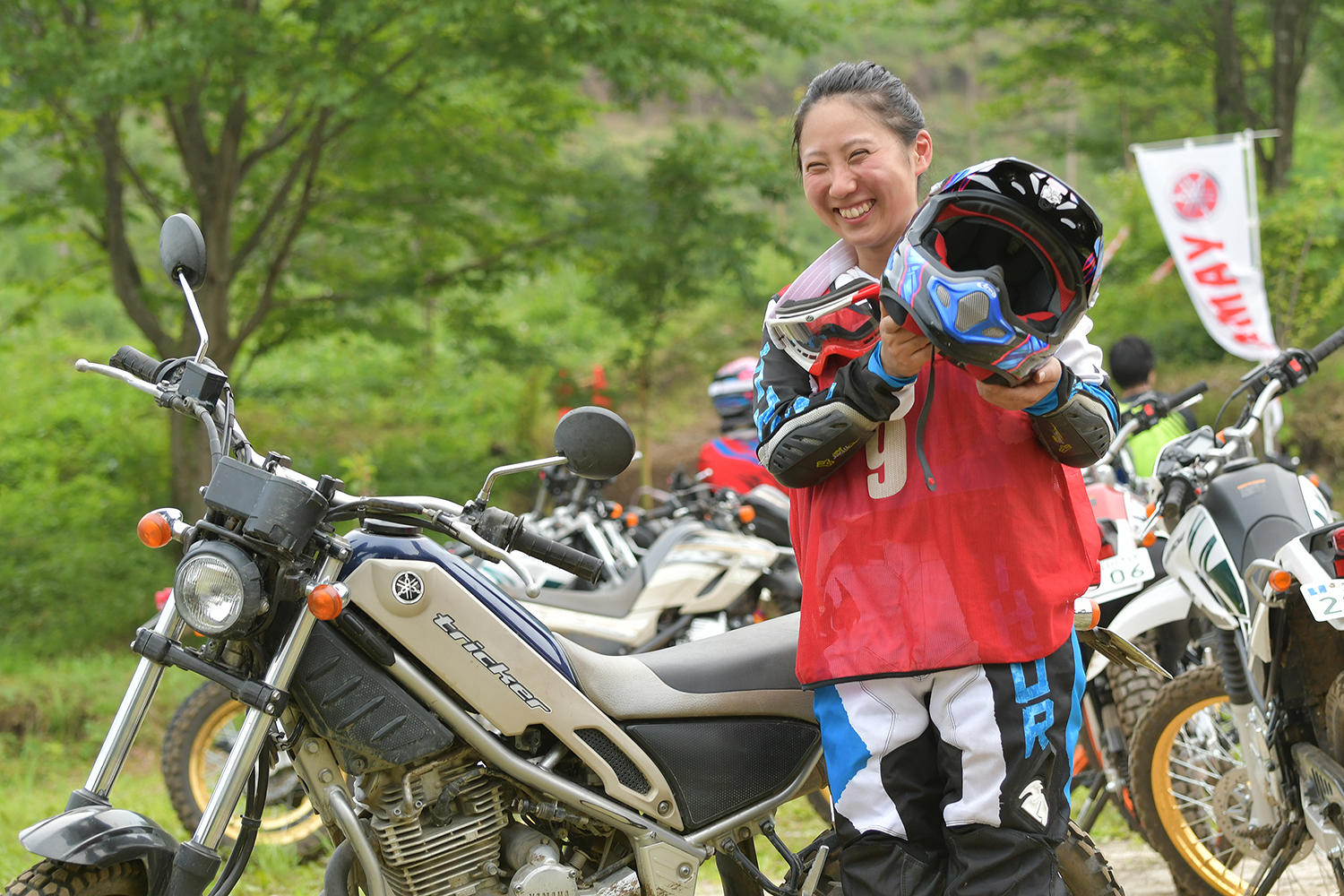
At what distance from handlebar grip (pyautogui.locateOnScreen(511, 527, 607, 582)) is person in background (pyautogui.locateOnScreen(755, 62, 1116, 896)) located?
0.42 metres

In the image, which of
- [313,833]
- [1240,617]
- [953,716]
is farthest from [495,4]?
[953,716]

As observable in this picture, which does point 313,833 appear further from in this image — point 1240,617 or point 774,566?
point 1240,617

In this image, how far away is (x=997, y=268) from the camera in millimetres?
1849

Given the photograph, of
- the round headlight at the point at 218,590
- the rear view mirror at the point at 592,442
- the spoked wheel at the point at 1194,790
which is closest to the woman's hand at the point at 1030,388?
the rear view mirror at the point at 592,442

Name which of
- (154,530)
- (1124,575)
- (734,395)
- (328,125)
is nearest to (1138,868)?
(1124,575)

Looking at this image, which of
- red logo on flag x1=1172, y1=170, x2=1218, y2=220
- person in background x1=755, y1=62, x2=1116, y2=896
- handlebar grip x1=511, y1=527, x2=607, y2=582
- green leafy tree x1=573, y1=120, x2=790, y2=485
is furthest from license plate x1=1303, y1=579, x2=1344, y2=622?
red logo on flag x1=1172, y1=170, x2=1218, y2=220

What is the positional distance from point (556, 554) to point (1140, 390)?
14.2 feet

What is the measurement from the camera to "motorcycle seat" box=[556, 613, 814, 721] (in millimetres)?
2529

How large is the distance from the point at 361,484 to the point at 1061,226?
815 centimetres

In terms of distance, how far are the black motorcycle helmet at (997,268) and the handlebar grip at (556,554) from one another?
2.57 feet

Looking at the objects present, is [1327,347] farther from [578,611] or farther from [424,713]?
[578,611]

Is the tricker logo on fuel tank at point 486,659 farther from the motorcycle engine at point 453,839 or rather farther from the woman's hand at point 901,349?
the woman's hand at point 901,349

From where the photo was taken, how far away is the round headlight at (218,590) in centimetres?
213

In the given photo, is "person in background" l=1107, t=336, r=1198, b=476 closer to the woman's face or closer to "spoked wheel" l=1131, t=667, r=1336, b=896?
"spoked wheel" l=1131, t=667, r=1336, b=896
